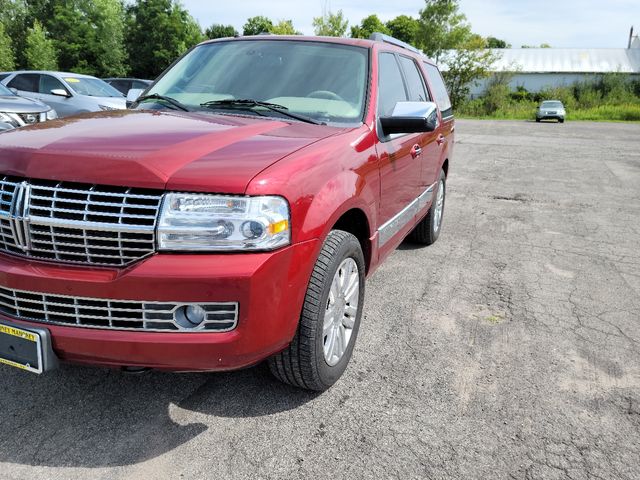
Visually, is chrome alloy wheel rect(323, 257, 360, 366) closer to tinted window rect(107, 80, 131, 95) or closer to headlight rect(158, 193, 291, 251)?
headlight rect(158, 193, 291, 251)

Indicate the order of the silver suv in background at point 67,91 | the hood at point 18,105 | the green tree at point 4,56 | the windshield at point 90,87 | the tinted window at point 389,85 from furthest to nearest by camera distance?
the green tree at point 4,56 < the windshield at point 90,87 < the silver suv in background at point 67,91 < the hood at point 18,105 < the tinted window at point 389,85

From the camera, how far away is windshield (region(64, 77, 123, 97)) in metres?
12.7

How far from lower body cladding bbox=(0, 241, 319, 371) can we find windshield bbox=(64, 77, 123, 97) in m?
11.7

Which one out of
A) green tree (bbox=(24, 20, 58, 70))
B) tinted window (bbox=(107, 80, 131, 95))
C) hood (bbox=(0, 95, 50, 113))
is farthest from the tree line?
hood (bbox=(0, 95, 50, 113))

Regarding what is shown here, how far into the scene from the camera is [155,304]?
214cm

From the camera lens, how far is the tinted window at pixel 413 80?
453 cm

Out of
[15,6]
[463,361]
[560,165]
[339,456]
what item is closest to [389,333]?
[463,361]

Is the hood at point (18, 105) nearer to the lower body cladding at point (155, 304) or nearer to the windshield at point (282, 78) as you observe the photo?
the windshield at point (282, 78)

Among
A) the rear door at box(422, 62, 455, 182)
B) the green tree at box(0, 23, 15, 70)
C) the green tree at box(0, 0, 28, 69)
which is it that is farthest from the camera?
the green tree at box(0, 0, 28, 69)

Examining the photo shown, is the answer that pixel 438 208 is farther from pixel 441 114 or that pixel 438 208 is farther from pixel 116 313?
pixel 116 313

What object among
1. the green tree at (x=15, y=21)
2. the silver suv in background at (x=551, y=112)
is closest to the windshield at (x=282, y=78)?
the silver suv in background at (x=551, y=112)

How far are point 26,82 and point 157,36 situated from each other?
3361cm

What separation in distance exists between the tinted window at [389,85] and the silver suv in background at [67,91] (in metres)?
9.55

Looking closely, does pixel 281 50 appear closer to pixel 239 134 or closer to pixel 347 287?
pixel 239 134
